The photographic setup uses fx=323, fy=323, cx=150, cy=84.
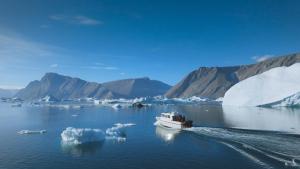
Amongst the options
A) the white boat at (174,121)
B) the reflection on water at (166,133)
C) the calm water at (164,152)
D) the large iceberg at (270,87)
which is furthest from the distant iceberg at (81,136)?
the large iceberg at (270,87)

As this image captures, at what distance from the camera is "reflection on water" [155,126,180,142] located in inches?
2206

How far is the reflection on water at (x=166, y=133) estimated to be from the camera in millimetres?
56031

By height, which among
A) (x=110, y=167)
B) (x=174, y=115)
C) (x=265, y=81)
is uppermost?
(x=265, y=81)

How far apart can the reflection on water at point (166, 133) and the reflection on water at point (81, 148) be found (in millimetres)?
12241

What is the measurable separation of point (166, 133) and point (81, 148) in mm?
20462

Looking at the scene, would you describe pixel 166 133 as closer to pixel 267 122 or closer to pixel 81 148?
pixel 81 148

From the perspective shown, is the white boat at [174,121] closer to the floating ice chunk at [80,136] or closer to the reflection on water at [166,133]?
the reflection on water at [166,133]

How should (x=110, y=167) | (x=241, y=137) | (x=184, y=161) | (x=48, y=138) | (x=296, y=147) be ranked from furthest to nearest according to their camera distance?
(x=48, y=138), (x=241, y=137), (x=296, y=147), (x=184, y=161), (x=110, y=167)

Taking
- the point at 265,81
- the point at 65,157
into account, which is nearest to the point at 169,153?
the point at 65,157

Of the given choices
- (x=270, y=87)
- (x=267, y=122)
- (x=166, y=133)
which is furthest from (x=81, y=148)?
(x=270, y=87)

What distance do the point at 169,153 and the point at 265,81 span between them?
9863 cm

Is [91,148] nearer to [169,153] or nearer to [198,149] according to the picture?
[169,153]

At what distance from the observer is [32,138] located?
55.5m

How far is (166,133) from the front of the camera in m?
62.1
